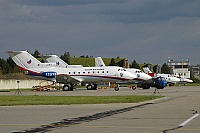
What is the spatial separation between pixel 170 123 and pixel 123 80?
52149mm

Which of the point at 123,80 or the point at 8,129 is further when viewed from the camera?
the point at 123,80

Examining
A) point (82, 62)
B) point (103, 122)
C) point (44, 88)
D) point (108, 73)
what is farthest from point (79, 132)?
point (82, 62)

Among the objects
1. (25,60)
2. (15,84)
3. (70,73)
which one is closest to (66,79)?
(70,73)

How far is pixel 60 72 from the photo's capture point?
7069cm

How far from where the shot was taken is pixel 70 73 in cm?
7075

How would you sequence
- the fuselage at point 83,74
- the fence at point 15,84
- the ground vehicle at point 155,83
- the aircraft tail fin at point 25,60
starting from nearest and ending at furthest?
the fuselage at point 83,74 → the aircraft tail fin at point 25,60 → the ground vehicle at point 155,83 → the fence at point 15,84

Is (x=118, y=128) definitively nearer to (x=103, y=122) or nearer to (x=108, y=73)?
(x=103, y=122)

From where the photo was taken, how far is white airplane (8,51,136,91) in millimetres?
68750

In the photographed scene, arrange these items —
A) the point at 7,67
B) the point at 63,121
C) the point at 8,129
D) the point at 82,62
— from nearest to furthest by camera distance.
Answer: the point at 8,129 < the point at 63,121 < the point at 7,67 < the point at 82,62

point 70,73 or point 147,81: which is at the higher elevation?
point 70,73

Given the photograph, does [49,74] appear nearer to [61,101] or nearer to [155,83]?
[155,83]

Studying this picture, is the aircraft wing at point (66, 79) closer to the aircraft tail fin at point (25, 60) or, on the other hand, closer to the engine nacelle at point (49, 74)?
the engine nacelle at point (49, 74)

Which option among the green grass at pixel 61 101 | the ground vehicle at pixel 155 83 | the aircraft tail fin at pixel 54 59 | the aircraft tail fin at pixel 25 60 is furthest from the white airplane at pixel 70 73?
the green grass at pixel 61 101

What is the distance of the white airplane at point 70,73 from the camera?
2707 inches
